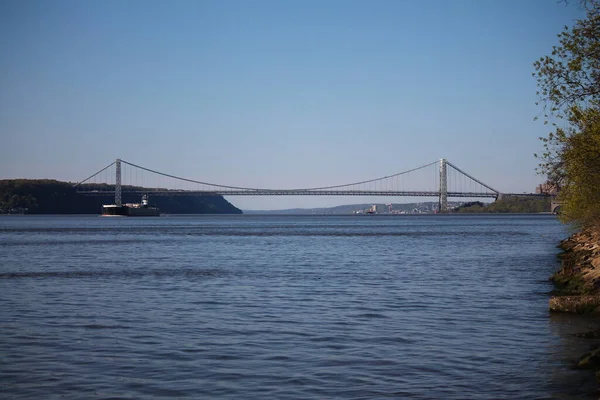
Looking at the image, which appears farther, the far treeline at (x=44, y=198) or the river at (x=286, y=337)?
the far treeline at (x=44, y=198)

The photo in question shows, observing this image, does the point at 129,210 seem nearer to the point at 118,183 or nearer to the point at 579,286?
the point at 118,183

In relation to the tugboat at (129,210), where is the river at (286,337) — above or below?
below

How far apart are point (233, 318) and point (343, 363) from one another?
3.66m

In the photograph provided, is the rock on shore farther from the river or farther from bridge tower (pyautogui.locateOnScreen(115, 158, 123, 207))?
bridge tower (pyautogui.locateOnScreen(115, 158, 123, 207))

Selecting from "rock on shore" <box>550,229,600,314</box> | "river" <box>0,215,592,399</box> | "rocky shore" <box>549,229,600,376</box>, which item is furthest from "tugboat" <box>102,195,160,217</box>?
"rocky shore" <box>549,229,600,376</box>

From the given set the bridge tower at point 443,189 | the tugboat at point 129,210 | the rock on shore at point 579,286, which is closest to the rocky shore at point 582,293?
the rock on shore at point 579,286

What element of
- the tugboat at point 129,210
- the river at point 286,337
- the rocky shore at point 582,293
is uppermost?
the tugboat at point 129,210

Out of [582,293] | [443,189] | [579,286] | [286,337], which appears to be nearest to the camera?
[286,337]

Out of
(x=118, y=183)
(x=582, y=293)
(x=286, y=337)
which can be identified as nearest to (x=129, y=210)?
(x=118, y=183)

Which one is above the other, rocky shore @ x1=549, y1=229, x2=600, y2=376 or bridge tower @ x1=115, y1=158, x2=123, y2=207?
bridge tower @ x1=115, y1=158, x2=123, y2=207

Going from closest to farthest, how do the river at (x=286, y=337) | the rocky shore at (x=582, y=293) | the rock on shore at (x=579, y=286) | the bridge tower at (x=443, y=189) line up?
the river at (x=286, y=337) → the rocky shore at (x=582, y=293) → the rock on shore at (x=579, y=286) → the bridge tower at (x=443, y=189)

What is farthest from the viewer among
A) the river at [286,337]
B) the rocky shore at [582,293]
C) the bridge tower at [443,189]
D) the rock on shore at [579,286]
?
the bridge tower at [443,189]

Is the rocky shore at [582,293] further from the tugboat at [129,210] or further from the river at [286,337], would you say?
the tugboat at [129,210]

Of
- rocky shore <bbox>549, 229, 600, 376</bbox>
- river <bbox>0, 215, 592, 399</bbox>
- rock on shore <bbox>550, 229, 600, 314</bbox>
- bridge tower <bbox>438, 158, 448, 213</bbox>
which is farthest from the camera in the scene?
bridge tower <bbox>438, 158, 448, 213</bbox>
